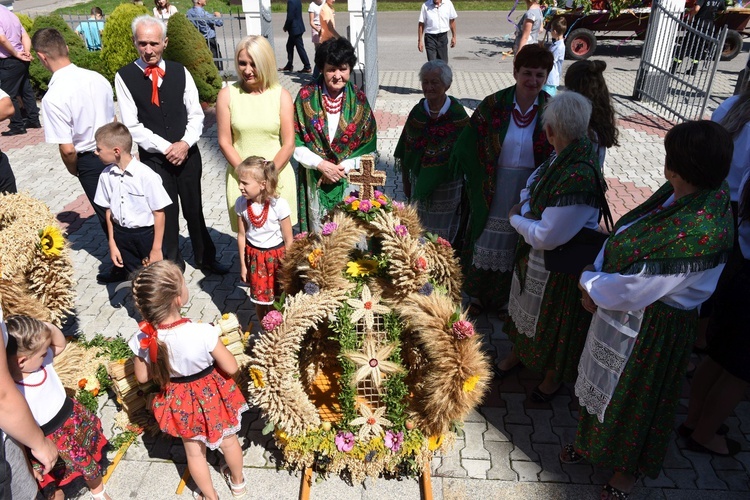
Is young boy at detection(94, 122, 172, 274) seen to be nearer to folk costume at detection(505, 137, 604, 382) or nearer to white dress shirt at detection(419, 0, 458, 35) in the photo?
folk costume at detection(505, 137, 604, 382)

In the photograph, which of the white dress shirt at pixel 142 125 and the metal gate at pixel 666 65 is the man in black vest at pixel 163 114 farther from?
the metal gate at pixel 666 65

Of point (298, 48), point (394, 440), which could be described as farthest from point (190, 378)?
point (298, 48)

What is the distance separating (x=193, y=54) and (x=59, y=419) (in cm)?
818

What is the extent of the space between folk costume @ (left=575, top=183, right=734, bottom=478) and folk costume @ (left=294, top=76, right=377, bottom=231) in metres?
2.04

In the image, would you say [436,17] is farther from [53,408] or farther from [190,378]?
[53,408]

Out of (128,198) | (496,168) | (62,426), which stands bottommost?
(62,426)

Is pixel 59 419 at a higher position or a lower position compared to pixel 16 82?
lower

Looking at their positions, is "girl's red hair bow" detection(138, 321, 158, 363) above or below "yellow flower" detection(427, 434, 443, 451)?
above

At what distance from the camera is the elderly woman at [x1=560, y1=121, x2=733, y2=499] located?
236 centimetres

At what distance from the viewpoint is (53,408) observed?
275 centimetres

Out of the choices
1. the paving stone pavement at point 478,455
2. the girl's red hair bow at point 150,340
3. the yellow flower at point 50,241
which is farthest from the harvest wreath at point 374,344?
the yellow flower at point 50,241

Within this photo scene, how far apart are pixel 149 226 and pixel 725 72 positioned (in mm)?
13549

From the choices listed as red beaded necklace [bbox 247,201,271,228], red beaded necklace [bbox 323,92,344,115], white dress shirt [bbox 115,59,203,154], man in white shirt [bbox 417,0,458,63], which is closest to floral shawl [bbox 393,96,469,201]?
red beaded necklace [bbox 323,92,344,115]

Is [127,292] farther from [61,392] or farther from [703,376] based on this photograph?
[703,376]
